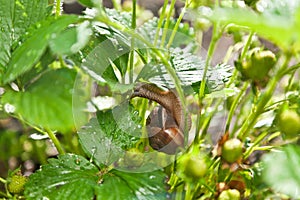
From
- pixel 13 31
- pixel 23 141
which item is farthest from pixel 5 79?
pixel 23 141

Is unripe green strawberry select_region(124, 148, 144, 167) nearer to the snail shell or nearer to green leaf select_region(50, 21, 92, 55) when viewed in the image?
the snail shell

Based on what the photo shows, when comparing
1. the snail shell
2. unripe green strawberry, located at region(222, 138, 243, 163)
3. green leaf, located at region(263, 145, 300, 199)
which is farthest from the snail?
green leaf, located at region(263, 145, 300, 199)

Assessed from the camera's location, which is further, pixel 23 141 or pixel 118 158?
pixel 23 141

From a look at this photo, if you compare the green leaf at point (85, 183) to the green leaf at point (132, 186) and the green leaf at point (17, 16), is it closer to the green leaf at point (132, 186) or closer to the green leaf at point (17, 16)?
the green leaf at point (132, 186)

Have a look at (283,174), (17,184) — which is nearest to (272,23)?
(283,174)

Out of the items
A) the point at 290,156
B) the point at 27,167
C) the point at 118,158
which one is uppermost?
the point at 290,156

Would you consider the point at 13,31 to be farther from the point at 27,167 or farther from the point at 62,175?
the point at 27,167
